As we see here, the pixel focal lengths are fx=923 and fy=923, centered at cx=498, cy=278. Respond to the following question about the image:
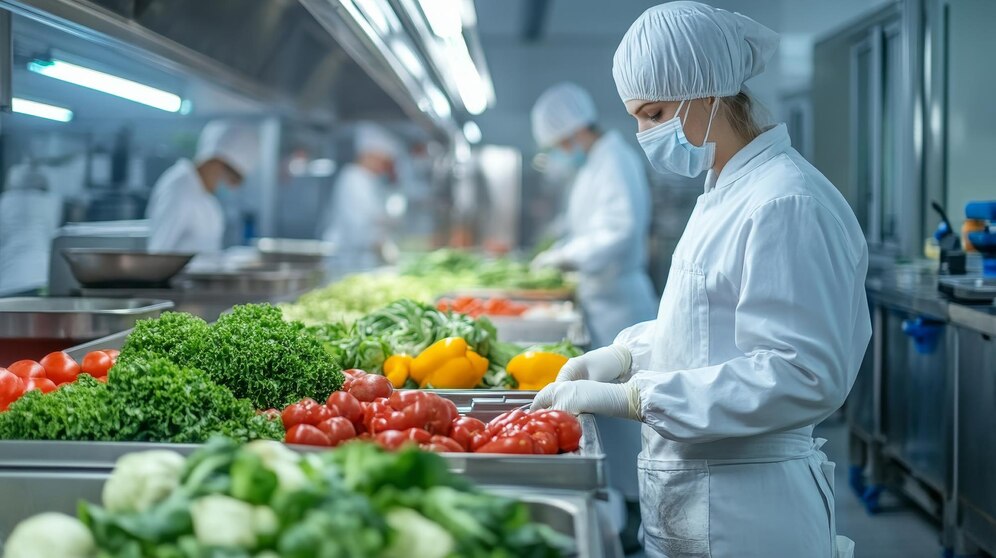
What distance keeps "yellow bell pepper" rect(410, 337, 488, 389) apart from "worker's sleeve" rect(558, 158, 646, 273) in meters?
3.26

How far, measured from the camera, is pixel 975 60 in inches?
206

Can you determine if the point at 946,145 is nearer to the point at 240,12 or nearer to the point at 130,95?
the point at 240,12

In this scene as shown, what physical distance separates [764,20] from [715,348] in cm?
958

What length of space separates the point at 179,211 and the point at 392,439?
4.49m

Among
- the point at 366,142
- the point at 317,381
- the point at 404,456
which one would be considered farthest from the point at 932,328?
the point at 366,142

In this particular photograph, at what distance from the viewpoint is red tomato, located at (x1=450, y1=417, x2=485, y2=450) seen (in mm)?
2010

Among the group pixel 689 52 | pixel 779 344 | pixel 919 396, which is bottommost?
pixel 919 396

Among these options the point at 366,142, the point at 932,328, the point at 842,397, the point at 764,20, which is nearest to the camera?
the point at 842,397

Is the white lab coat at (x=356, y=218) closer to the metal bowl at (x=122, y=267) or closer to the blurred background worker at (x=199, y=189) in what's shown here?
the blurred background worker at (x=199, y=189)

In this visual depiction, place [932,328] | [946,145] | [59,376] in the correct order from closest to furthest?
[59,376] < [932,328] < [946,145]

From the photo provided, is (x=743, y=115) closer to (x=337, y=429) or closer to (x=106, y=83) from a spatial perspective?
(x=337, y=429)

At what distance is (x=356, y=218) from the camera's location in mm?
8992

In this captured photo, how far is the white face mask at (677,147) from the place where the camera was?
236 cm

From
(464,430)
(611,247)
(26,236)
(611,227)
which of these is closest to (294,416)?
(464,430)
